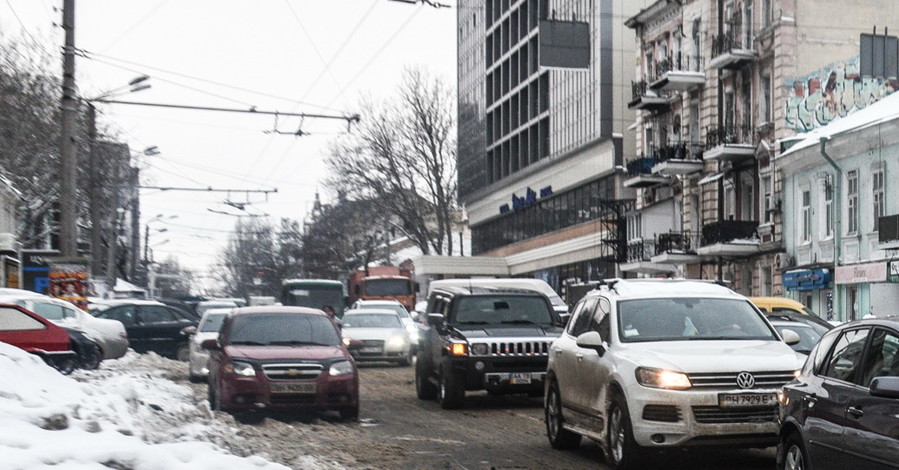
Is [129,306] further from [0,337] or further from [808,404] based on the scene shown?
[808,404]

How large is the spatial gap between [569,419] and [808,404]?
4.71m

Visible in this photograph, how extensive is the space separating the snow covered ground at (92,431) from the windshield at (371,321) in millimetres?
18682

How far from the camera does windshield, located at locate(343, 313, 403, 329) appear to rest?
34500 mm

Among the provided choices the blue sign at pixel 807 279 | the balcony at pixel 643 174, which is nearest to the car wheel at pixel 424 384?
the blue sign at pixel 807 279

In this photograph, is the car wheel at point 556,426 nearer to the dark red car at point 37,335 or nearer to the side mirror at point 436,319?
the side mirror at point 436,319

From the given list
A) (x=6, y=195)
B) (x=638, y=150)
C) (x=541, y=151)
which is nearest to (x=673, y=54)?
(x=638, y=150)

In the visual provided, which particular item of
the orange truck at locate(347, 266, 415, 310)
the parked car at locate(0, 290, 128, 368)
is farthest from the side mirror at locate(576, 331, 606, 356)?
the orange truck at locate(347, 266, 415, 310)

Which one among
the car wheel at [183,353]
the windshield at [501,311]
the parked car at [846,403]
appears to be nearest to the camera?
the parked car at [846,403]

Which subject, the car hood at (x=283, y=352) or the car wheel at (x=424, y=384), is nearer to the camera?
the car hood at (x=283, y=352)

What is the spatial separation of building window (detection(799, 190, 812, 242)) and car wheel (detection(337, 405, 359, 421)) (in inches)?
1097

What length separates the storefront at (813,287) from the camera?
40.8m

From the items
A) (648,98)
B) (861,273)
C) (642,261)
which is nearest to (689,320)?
(861,273)

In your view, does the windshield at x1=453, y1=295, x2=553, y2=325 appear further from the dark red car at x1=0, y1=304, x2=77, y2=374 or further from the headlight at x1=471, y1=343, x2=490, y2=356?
the dark red car at x1=0, y1=304, x2=77, y2=374

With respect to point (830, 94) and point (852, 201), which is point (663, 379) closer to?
point (852, 201)
